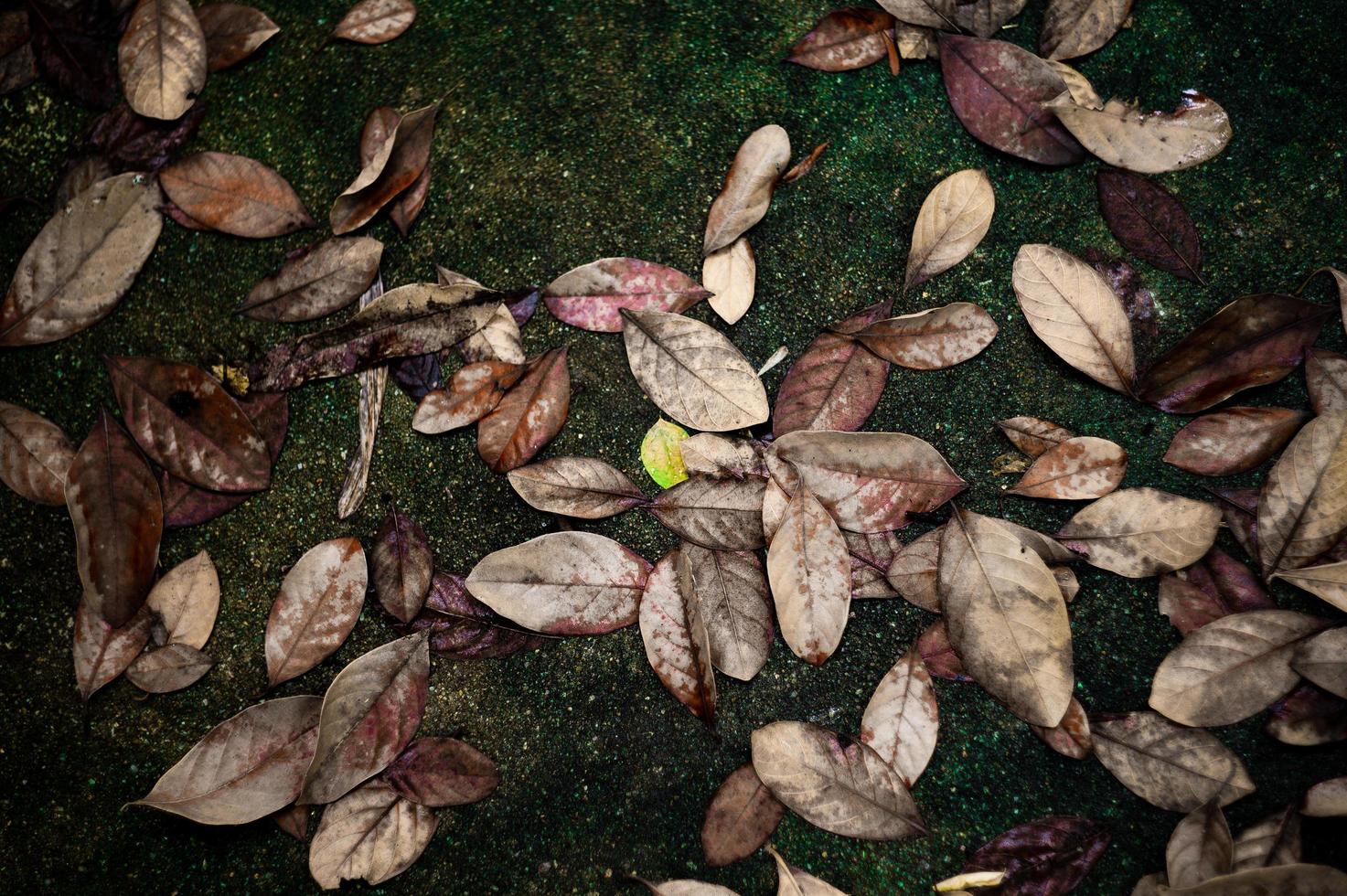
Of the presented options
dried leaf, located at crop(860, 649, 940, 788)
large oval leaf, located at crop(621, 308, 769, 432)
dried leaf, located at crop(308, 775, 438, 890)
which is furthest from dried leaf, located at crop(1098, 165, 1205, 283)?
dried leaf, located at crop(308, 775, 438, 890)

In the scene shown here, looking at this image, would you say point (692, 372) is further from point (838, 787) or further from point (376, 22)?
point (376, 22)

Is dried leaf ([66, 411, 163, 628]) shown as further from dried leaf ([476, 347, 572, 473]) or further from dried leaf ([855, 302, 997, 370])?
dried leaf ([855, 302, 997, 370])

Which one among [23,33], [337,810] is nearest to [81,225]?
[23,33]

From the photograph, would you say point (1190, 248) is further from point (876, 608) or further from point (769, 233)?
point (876, 608)

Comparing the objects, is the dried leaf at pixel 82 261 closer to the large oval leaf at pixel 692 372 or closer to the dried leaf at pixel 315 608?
the dried leaf at pixel 315 608

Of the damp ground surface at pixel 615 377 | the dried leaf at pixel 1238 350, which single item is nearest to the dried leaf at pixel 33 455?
the damp ground surface at pixel 615 377

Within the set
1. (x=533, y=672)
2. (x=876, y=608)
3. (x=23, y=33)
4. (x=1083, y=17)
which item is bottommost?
(x=533, y=672)

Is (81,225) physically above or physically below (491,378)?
above
